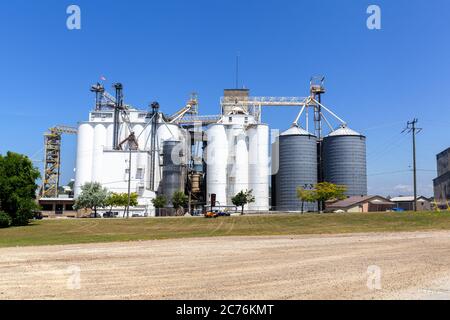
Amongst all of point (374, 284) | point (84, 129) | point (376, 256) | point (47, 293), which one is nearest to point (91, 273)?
point (47, 293)

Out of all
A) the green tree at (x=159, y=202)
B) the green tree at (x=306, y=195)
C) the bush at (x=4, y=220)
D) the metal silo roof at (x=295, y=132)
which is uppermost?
the metal silo roof at (x=295, y=132)

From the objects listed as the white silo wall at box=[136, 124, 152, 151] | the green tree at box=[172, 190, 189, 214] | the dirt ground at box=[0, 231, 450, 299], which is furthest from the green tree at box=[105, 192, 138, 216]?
the dirt ground at box=[0, 231, 450, 299]

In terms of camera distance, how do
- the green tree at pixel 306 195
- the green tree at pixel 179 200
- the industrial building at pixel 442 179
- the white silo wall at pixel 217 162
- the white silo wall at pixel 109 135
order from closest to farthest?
1. the green tree at pixel 306 195
2. the green tree at pixel 179 200
3. the white silo wall at pixel 217 162
4. the white silo wall at pixel 109 135
5. the industrial building at pixel 442 179

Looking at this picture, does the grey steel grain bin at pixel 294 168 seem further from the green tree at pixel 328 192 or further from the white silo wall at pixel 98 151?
the white silo wall at pixel 98 151

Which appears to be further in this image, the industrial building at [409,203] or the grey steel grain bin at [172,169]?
the industrial building at [409,203]

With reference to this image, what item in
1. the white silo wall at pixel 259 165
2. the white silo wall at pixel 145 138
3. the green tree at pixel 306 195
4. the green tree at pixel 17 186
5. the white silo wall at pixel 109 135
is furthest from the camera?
the white silo wall at pixel 145 138

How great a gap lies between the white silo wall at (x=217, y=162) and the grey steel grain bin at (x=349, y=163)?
1116 inches

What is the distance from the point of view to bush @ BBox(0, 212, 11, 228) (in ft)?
205

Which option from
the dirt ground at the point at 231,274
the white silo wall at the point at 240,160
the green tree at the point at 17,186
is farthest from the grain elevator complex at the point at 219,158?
the dirt ground at the point at 231,274

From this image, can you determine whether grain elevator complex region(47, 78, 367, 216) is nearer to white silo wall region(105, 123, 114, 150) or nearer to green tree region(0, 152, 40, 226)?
white silo wall region(105, 123, 114, 150)

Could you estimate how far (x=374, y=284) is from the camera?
13906 mm

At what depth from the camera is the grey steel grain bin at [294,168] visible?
11431 cm

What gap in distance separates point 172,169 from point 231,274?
101556mm
